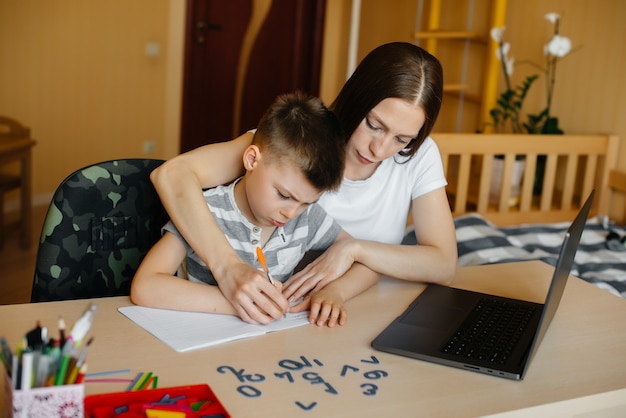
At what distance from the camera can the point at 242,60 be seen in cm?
526

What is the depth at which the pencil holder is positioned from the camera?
0.78m

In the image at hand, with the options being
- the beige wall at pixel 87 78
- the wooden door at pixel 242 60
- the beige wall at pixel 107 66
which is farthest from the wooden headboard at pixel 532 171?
the beige wall at pixel 87 78

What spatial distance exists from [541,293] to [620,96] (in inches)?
68.3

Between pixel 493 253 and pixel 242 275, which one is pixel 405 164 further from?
pixel 493 253

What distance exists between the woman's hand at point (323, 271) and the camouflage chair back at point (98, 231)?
35 cm

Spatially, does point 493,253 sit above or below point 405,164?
below

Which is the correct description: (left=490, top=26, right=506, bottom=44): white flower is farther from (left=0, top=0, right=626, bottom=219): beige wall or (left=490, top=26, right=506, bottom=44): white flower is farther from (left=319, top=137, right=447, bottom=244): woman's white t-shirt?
(left=319, top=137, right=447, bottom=244): woman's white t-shirt

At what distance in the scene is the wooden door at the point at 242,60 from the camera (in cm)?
510

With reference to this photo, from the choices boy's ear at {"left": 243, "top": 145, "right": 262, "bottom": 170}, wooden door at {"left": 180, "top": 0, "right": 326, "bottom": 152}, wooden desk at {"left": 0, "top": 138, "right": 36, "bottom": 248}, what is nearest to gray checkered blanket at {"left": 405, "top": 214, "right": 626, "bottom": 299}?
boy's ear at {"left": 243, "top": 145, "right": 262, "bottom": 170}

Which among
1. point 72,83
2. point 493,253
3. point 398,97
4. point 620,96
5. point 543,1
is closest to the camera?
point 398,97

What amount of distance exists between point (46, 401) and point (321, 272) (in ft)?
2.39

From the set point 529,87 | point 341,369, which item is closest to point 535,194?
point 529,87

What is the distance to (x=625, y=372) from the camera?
4.03 ft

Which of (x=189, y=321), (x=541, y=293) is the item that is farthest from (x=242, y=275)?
(x=541, y=293)
